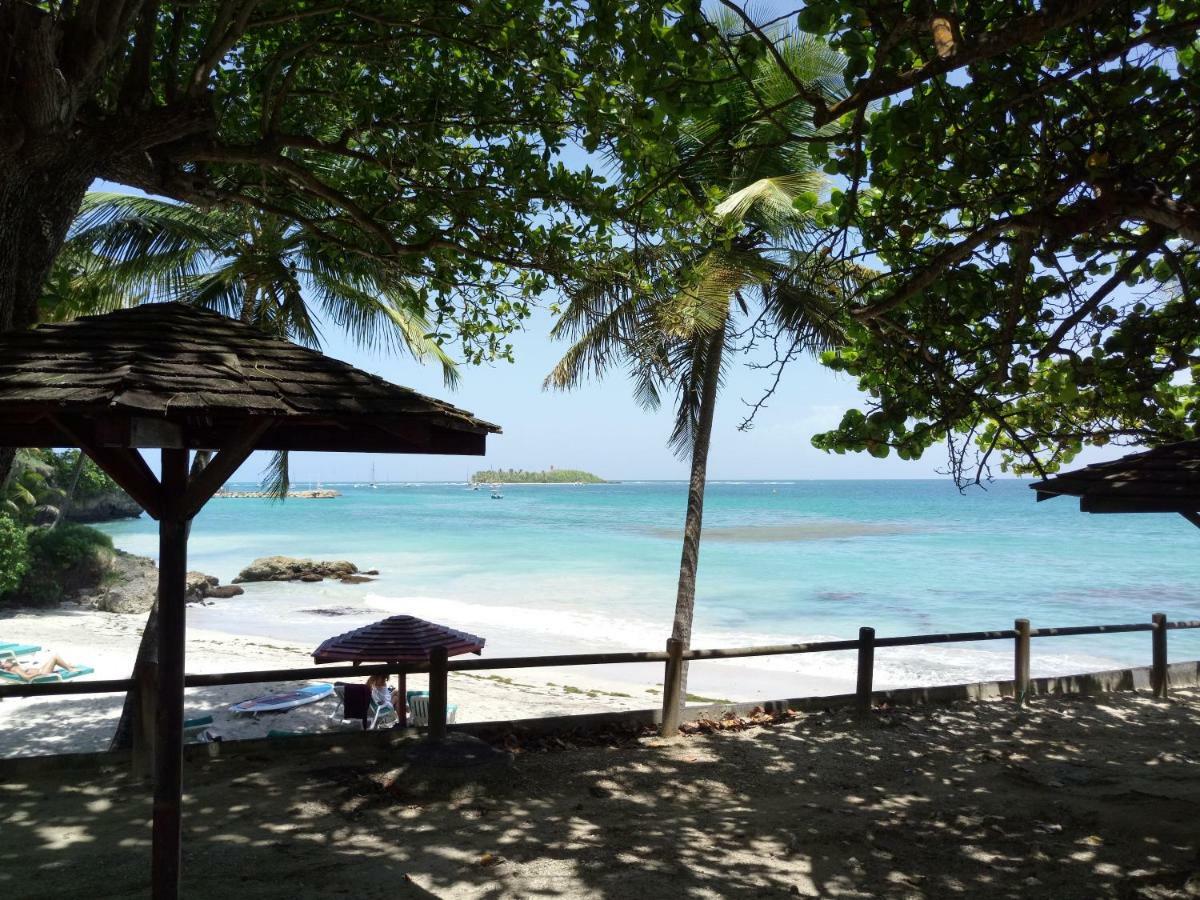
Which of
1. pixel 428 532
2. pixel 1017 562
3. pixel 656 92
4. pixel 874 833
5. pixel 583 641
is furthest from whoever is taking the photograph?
pixel 428 532

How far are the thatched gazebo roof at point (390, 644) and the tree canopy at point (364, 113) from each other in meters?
3.28

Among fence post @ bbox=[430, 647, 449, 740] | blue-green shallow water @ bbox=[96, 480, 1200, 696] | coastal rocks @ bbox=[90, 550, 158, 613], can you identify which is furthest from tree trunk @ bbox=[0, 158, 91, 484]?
coastal rocks @ bbox=[90, 550, 158, 613]

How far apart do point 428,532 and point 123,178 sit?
56.8 metres

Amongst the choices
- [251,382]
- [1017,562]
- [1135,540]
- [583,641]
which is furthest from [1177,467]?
[1135,540]

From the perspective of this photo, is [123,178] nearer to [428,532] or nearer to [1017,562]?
[1017,562]

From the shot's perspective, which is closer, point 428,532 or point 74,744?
point 74,744

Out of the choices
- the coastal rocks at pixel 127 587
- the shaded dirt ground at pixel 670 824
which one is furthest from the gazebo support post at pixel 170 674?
the coastal rocks at pixel 127 587

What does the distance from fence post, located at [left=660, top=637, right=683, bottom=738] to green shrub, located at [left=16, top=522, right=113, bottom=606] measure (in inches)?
934

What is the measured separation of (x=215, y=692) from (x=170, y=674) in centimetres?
1135

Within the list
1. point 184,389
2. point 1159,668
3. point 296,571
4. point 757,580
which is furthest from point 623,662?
point 296,571

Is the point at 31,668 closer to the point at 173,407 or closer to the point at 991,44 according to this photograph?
the point at 173,407

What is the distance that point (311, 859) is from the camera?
4.77 m

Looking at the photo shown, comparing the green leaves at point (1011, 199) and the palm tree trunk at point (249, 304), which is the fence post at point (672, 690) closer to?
the green leaves at point (1011, 199)

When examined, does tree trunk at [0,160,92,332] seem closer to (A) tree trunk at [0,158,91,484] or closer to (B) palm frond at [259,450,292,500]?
(A) tree trunk at [0,158,91,484]
